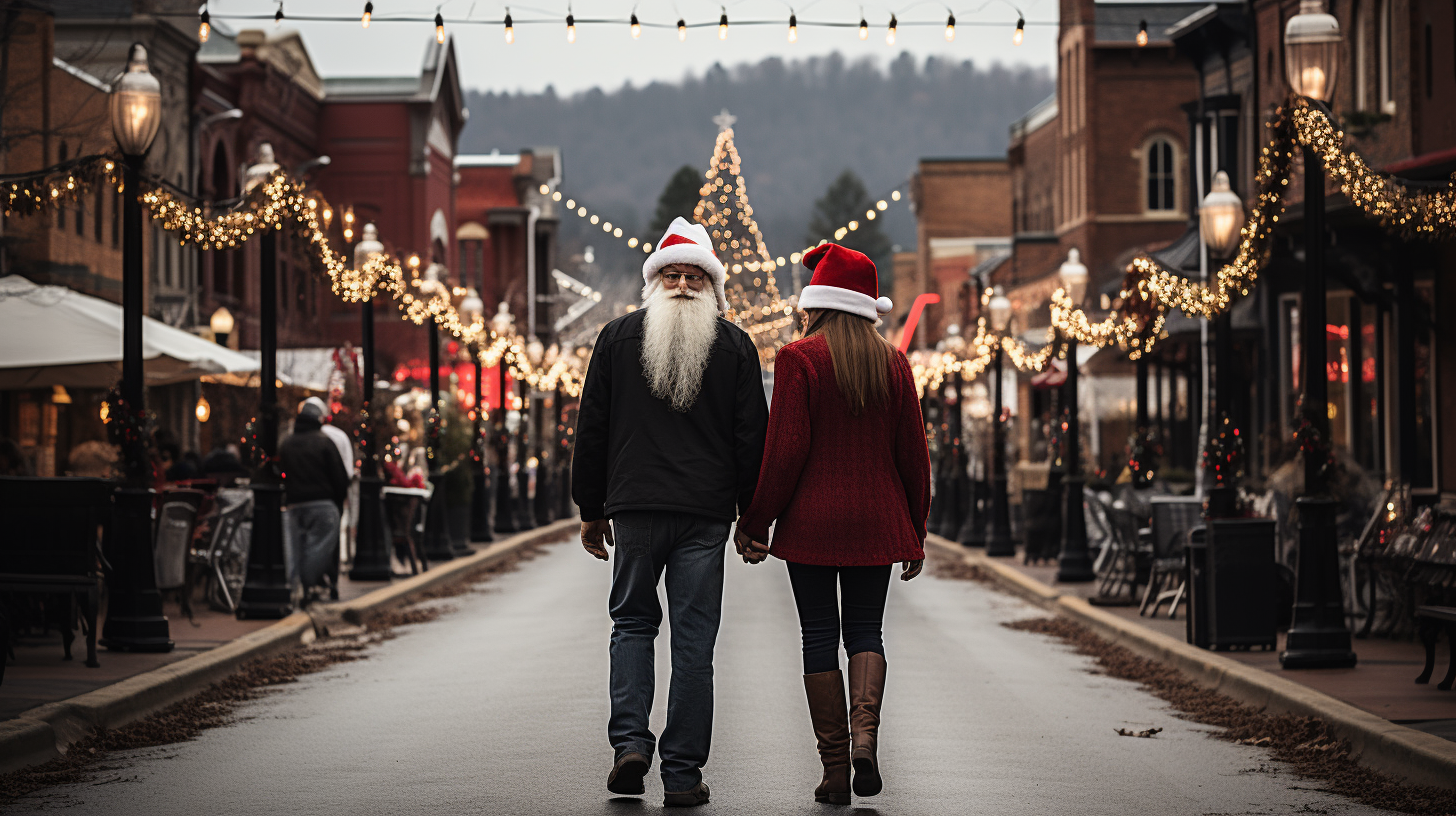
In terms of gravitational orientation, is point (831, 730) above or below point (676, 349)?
below

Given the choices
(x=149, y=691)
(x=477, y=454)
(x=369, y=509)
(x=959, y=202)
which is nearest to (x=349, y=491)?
(x=369, y=509)

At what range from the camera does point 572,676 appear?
40.8 feet

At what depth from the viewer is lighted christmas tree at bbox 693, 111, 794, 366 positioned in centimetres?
4259

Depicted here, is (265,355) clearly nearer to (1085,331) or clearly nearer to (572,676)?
(572,676)

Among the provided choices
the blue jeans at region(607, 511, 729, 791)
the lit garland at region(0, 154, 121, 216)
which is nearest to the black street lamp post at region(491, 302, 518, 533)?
the lit garland at region(0, 154, 121, 216)

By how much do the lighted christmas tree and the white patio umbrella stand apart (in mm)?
20367

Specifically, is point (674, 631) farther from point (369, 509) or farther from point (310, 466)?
point (369, 509)

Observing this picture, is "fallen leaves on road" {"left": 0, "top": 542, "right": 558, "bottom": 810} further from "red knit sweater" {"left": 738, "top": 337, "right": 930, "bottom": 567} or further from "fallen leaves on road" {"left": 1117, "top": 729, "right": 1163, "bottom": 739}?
"fallen leaves on road" {"left": 1117, "top": 729, "right": 1163, "bottom": 739}

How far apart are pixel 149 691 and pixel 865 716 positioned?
518 cm

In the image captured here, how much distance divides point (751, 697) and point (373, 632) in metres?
6.04

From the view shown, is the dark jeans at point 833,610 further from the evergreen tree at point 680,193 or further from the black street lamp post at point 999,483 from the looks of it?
the evergreen tree at point 680,193

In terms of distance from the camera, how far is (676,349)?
7.67 m

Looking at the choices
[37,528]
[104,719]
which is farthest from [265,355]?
[104,719]

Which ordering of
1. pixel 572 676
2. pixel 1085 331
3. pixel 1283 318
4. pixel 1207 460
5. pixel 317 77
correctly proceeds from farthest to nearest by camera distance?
1. pixel 317 77
2. pixel 1283 318
3. pixel 1085 331
4. pixel 1207 460
5. pixel 572 676
